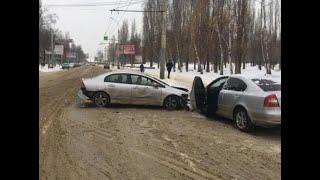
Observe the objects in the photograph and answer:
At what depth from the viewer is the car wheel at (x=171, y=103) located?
47.5 feet

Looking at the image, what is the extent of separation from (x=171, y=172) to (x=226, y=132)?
3.99m

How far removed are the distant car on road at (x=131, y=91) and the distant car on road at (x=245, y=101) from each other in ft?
7.77

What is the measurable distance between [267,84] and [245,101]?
631mm

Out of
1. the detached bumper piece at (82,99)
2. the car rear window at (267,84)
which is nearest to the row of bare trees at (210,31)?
the detached bumper piece at (82,99)

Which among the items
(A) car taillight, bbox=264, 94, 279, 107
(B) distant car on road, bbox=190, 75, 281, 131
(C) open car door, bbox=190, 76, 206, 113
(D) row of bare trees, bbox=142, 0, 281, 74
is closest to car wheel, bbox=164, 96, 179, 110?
(C) open car door, bbox=190, 76, 206, 113

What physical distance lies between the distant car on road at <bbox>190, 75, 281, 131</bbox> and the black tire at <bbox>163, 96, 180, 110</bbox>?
90.3 inches

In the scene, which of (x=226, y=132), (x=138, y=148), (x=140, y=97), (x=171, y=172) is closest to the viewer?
(x=171, y=172)

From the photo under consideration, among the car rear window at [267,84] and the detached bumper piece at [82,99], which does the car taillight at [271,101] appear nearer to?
the car rear window at [267,84]

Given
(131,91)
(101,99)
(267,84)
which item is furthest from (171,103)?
(267,84)
